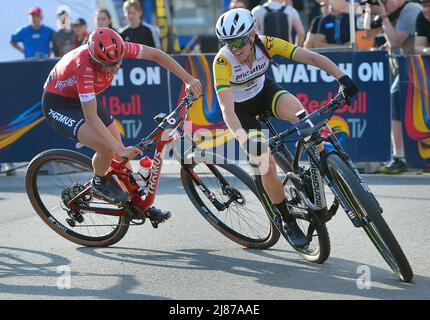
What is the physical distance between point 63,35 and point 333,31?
15.1 feet

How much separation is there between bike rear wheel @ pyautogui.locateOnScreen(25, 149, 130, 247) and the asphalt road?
13cm

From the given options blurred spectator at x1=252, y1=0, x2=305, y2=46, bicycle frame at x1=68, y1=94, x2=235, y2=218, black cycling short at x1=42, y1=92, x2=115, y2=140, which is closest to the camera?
bicycle frame at x1=68, y1=94, x2=235, y2=218

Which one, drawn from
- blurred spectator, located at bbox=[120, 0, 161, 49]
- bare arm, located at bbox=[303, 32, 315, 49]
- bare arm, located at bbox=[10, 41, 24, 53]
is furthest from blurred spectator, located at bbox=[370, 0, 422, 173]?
bare arm, located at bbox=[10, 41, 24, 53]

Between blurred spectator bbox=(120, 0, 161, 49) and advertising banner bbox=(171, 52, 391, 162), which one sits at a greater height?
blurred spectator bbox=(120, 0, 161, 49)

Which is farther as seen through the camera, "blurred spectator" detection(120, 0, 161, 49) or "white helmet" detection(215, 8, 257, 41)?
"blurred spectator" detection(120, 0, 161, 49)

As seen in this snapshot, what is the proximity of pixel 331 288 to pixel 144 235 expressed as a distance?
237cm

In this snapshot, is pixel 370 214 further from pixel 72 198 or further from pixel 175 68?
pixel 72 198

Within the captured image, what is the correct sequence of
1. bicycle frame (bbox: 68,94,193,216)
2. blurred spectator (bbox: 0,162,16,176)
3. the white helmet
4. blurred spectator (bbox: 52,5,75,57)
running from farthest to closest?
blurred spectator (bbox: 52,5,75,57) < blurred spectator (bbox: 0,162,16,176) < bicycle frame (bbox: 68,94,193,216) < the white helmet

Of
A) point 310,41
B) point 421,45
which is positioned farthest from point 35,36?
point 421,45

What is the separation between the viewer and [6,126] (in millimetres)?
11297

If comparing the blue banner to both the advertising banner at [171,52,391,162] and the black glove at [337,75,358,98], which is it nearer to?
the advertising banner at [171,52,391,162]

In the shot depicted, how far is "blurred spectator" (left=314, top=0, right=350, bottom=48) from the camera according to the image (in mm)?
11664

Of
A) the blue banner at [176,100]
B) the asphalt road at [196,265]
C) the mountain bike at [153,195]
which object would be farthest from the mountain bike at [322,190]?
the blue banner at [176,100]

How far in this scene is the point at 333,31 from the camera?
38.4 ft
